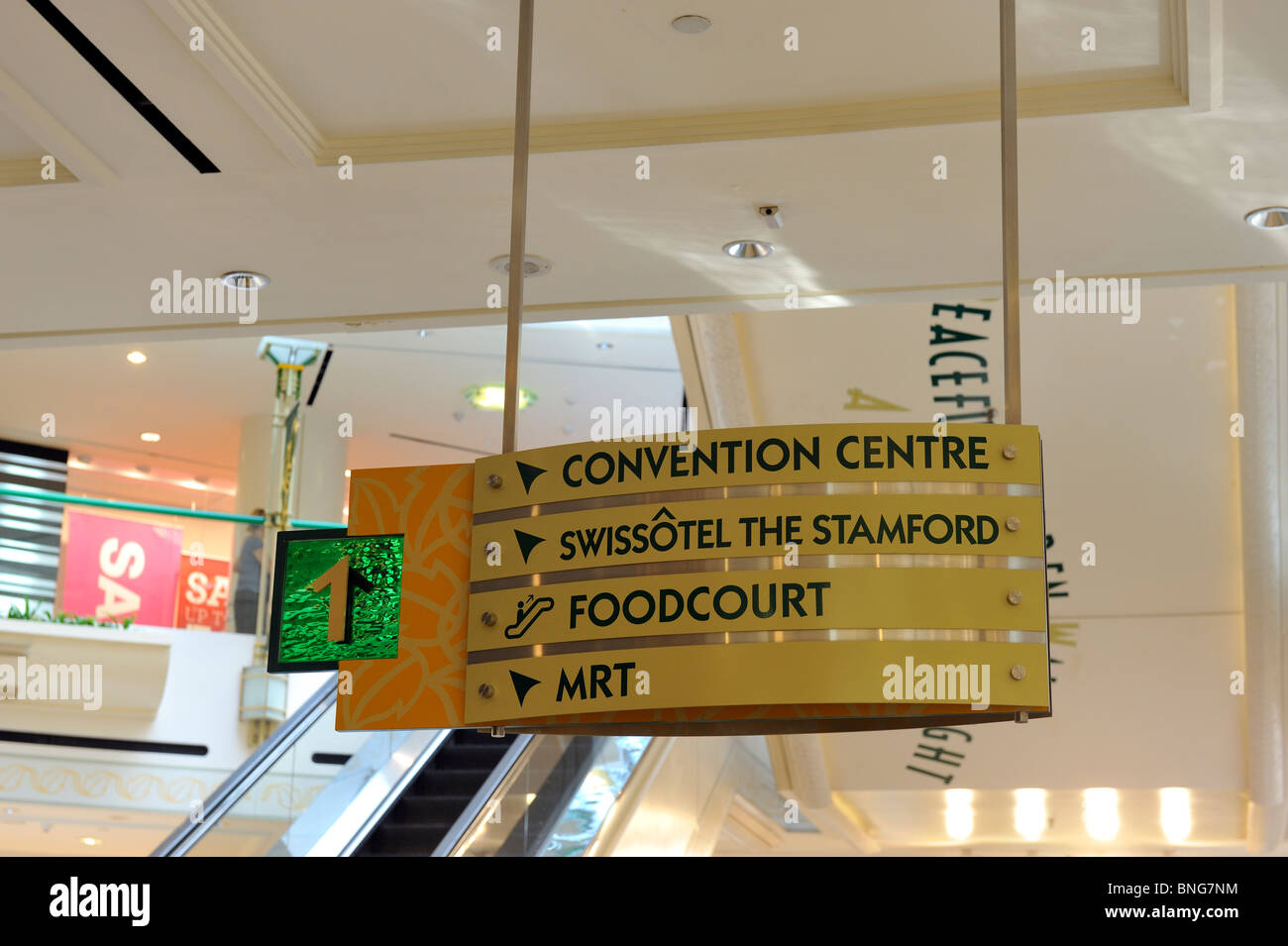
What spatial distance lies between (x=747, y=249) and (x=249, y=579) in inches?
267

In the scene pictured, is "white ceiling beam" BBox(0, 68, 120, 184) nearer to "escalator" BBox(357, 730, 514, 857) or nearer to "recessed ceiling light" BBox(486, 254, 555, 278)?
"recessed ceiling light" BBox(486, 254, 555, 278)

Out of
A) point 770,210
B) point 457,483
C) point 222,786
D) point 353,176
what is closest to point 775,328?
point 770,210

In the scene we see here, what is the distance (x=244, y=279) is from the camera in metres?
5.40

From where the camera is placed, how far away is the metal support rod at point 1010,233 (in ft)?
8.71

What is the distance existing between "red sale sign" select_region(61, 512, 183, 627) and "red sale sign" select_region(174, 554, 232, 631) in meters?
0.12

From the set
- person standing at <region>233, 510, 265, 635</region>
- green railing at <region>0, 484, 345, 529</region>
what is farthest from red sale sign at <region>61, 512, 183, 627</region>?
person standing at <region>233, 510, 265, 635</region>

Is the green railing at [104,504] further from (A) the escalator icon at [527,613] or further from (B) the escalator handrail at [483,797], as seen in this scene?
(A) the escalator icon at [527,613]

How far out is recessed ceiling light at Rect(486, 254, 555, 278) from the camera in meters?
5.17

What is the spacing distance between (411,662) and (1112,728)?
7.04 meters

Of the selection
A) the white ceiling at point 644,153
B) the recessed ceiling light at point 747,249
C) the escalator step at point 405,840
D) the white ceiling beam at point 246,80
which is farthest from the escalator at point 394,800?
the white ceiling beam at point 246,80

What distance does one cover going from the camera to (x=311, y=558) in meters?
2.85

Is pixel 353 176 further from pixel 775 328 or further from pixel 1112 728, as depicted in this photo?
pixel 1112 728

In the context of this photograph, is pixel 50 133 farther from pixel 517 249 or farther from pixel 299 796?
pixel 299 796

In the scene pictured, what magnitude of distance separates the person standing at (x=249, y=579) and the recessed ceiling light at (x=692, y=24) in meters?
7.64
